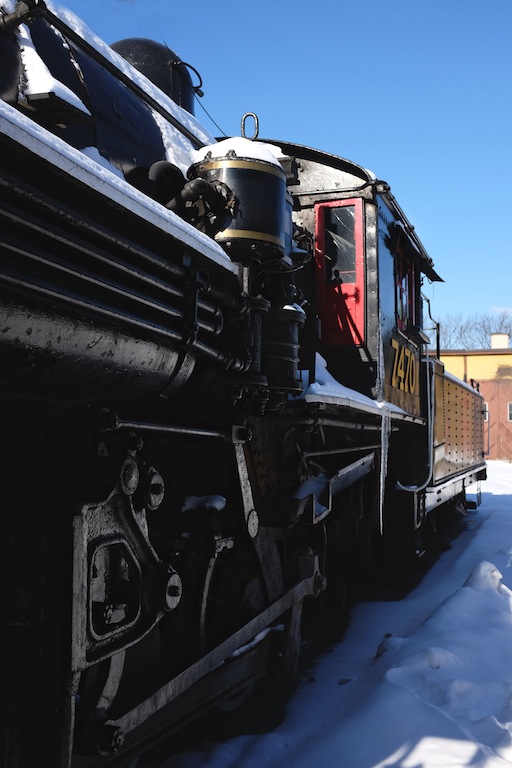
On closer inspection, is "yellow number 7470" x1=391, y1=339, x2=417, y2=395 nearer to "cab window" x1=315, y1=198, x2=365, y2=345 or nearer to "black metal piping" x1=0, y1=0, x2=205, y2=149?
"cab window" x1=315, y1=198, x2=365, y2=345

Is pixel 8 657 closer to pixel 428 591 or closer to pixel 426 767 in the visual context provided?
pixel 426 767

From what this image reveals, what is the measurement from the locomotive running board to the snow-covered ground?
41 cm

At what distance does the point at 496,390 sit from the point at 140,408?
86.7ft

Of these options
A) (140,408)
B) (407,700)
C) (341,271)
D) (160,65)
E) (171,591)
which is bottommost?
(407,700)

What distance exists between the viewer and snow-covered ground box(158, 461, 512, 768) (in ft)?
8.81

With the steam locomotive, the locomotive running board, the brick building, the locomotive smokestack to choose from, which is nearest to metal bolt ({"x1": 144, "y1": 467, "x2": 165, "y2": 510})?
the steam locomotive

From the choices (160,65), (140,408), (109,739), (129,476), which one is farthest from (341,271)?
(109,739)

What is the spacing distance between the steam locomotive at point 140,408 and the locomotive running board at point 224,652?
0.05ft

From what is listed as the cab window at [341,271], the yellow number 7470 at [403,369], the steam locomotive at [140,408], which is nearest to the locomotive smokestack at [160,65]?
the steam locomotive at [140,408]

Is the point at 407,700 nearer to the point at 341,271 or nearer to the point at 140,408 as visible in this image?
the point at 140,408

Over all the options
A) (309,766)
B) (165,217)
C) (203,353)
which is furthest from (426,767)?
(165,217)

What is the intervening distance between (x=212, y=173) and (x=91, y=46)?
33.9 inches

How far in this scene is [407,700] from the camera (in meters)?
3.02

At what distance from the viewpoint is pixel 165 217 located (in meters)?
2.06
